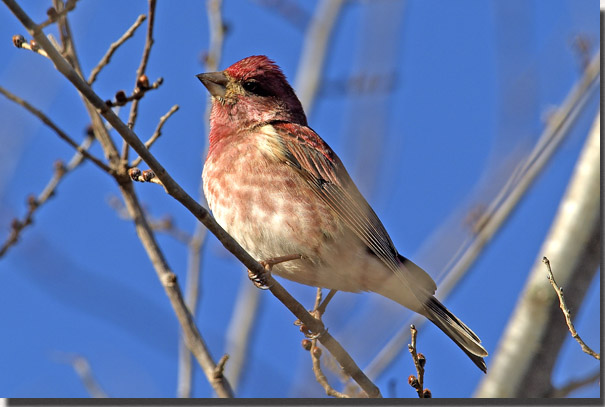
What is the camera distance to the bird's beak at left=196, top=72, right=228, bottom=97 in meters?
6.50

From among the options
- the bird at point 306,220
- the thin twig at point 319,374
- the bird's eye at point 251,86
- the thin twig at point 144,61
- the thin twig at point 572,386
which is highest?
the bird's eye at point 251,86

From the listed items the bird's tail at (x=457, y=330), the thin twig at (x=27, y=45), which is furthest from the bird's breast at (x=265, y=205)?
the thin twig at (x=27, y=45)

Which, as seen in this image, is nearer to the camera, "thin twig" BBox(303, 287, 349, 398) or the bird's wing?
"thin twig" BBox(303, 287, 349, 398)

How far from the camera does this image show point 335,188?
615cm

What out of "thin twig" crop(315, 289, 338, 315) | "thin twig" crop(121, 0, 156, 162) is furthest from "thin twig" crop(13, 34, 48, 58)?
"thin twig" crop(315, 289, 338, 315)

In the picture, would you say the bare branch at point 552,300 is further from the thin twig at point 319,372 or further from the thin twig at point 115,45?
the thin twig at point 115,45

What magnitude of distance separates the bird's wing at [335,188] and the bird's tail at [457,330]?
110 mm

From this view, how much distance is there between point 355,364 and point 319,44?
4968 millimetres

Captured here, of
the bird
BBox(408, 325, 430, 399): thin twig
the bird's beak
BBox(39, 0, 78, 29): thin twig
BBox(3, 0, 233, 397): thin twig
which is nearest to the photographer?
BBox(39, 0, 78, 29): thin twig

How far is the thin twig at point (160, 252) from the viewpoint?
3.75m

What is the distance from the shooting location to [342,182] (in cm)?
629

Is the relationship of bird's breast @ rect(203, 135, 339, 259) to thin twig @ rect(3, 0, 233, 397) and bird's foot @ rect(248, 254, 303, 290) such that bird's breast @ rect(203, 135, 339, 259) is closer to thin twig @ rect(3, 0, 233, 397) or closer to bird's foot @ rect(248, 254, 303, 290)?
bird's foot @ rect(248, 254, 303, 290)

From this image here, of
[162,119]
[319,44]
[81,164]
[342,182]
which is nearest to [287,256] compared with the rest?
[342,182]

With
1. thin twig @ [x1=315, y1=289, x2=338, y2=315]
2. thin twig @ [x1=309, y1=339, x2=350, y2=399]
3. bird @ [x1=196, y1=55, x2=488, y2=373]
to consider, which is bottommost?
thin twig @ [x1=309, y1=339, x2=350, y2=399]
